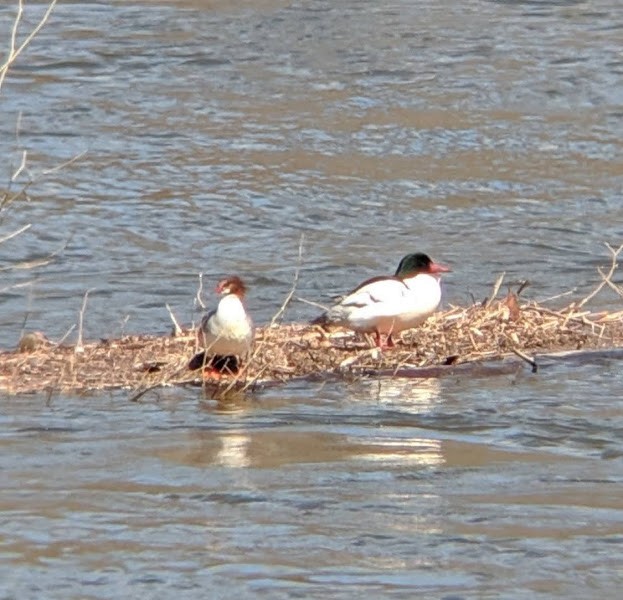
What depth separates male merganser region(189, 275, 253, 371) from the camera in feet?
33.6

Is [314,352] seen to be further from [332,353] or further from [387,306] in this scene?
[387,306]

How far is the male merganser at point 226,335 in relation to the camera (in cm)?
1023

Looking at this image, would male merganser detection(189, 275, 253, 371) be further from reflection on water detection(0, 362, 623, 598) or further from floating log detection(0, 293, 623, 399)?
reflection on water detection(0, 362, 623, 598)

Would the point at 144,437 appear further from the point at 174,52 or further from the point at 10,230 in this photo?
the point at 174,52

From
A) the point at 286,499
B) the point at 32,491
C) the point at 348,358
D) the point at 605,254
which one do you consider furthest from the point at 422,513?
the point at 605,254

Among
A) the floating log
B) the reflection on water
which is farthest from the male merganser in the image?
the reflection on water

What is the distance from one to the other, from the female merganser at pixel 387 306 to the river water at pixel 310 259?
530 mm

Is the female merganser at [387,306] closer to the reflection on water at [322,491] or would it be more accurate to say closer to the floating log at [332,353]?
the floating log at [332,353]

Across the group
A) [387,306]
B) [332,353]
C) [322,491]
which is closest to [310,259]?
[332,353]

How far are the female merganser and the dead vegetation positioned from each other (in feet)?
0.50

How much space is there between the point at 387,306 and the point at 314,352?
0.49 meters

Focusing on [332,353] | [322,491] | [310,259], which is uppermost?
[322,491]

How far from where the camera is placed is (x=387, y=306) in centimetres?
1093

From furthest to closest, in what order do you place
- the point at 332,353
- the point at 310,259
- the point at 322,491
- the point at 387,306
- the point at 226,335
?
the point at 310,259 → the point at 332,353 → the point at 387,306 → the point at 226,335 → the point at 322,491
